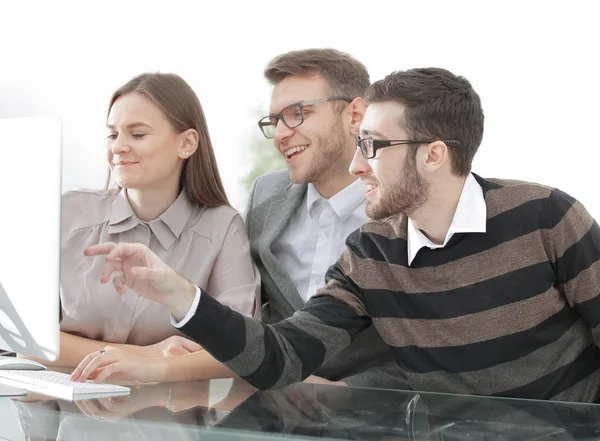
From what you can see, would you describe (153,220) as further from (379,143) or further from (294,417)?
(294,417)

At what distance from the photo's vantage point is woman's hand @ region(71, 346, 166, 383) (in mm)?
1738

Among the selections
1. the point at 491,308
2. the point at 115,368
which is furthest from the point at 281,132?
the point at 115,368

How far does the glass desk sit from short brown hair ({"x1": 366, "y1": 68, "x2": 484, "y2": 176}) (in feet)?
2.06

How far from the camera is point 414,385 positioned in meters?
2.02

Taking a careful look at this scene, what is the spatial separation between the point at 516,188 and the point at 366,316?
463 mm

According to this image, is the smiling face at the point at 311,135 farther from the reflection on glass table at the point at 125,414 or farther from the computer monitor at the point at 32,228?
the computer monitor at the point at 32,228

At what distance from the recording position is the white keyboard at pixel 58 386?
162cm

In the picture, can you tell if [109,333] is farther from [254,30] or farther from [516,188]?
[254,30]

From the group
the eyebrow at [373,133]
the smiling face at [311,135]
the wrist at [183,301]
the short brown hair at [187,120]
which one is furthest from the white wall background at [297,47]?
the wrist at [183,301]

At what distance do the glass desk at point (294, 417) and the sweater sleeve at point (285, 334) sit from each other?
77 millimetres

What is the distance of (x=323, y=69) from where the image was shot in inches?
103

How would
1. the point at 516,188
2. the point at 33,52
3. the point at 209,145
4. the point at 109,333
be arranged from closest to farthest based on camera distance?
1. the point at 516,188
2. the point at 109,333
3. the point at 209,145
4. the point at 33,52

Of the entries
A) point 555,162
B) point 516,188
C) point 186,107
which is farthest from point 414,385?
point 555,162

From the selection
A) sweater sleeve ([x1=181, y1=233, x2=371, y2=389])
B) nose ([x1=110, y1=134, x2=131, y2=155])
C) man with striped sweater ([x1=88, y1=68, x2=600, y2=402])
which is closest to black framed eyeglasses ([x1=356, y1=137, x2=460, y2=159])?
man with striped sweater ([x1=88, y1=68, x2=600, y2=402])
